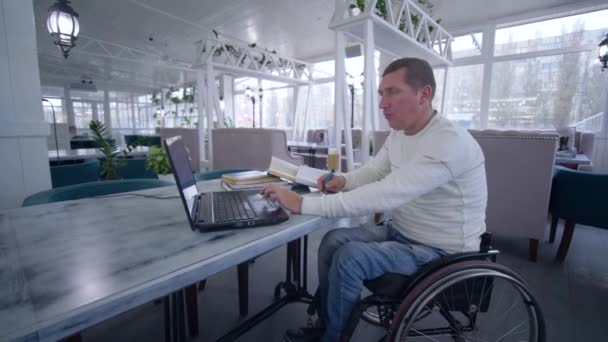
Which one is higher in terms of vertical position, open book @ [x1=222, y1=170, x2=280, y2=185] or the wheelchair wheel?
open book @ [x1=222, y1=170, x2=280, y2=185]

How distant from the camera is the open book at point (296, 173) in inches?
48.2

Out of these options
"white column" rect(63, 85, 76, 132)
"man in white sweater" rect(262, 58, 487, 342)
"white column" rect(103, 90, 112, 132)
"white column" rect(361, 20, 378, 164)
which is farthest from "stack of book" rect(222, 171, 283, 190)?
"white column" rect(103, 90, 112, 132)

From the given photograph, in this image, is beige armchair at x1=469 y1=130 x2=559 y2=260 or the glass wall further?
the glass wall

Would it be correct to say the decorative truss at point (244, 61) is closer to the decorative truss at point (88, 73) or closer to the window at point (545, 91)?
the window at point (545, 91)

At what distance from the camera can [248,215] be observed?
802mm

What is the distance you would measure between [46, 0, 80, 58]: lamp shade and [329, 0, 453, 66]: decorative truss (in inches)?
86.1

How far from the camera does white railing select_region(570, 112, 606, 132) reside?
190 inches

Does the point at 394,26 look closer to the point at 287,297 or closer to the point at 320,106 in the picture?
the point at 287,297

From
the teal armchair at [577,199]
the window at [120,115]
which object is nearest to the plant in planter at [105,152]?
the teal armchair at [577,199]

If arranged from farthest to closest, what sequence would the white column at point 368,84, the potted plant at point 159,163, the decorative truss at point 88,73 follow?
the decorative truss at point 88,73
the white column at point 368,84
the potted plant at point 159,163

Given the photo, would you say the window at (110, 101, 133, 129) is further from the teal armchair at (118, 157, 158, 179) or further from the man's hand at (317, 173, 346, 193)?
the man's hand at (317, 173, 346, 193)

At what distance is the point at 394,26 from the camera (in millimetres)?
2688

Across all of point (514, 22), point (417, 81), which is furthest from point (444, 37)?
point (417, 81)

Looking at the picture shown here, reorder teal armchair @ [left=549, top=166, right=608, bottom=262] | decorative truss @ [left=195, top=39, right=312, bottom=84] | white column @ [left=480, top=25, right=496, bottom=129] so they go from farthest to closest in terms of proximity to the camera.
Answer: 1. white column @ [left=480, top=25, right=496, bottom=129]
2. decorative truss @ [left=195, top=39, right=312, bottom=84]
3. teal armchair @ [left=549, top=166, right=608, bottom=262]
